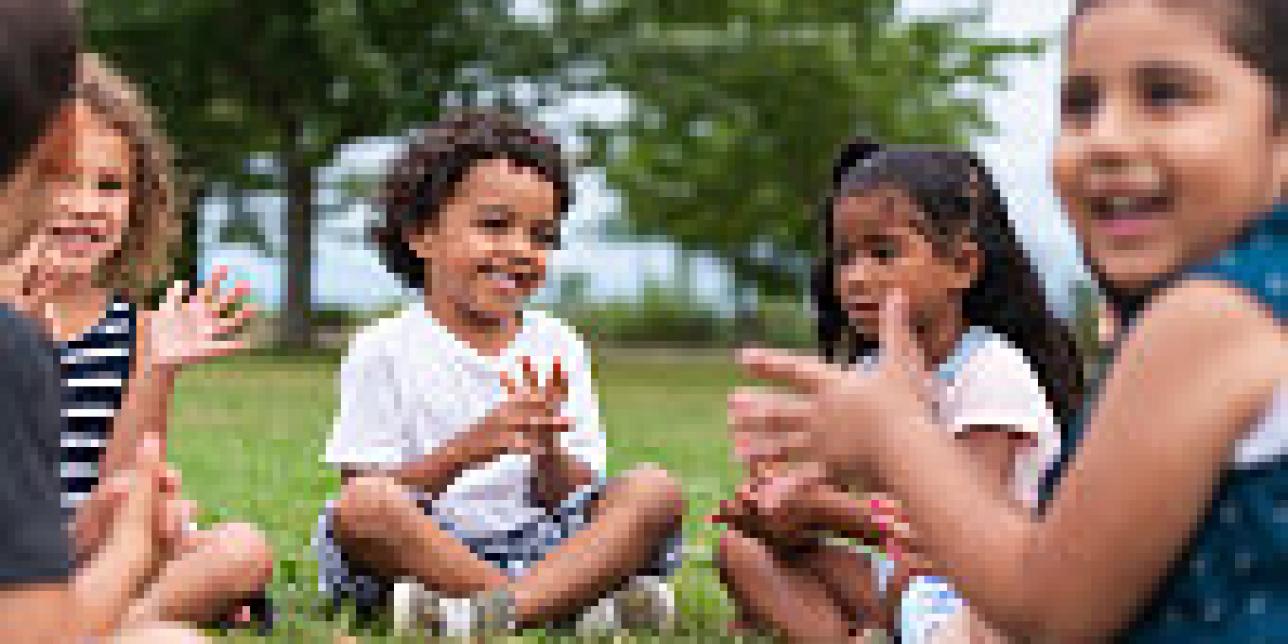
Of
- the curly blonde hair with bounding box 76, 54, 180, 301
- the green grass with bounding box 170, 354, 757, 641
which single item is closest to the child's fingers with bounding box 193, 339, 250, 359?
the curly blonde hair with bounding box 76, 54, 180, 301

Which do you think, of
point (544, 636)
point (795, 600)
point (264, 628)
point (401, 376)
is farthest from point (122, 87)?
point (795, 600)

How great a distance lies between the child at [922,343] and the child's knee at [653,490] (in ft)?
0.59

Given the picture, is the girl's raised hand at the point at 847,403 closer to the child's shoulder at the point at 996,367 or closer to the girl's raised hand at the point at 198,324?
the child's shoulder at the point at 996,367

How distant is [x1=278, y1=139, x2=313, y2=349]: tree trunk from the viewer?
2469 cm

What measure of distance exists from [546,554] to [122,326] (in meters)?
1.11

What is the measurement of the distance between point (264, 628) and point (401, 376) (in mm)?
659

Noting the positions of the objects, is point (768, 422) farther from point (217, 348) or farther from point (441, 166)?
point (441, 166)

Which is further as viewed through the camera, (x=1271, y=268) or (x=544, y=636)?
(x=544, y=636)

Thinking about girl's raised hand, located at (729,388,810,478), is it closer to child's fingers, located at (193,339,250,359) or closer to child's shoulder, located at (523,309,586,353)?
child's fingers, located at (193,339,250,359)

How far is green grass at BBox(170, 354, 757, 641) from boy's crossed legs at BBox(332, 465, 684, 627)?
0.69ft

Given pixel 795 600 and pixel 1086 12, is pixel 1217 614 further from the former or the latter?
pixel 795 600

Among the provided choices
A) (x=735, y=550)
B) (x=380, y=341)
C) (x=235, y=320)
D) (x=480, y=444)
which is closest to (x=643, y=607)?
(x=735, y=550)

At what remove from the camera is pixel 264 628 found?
398 cm

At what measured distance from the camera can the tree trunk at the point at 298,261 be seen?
972 inches
